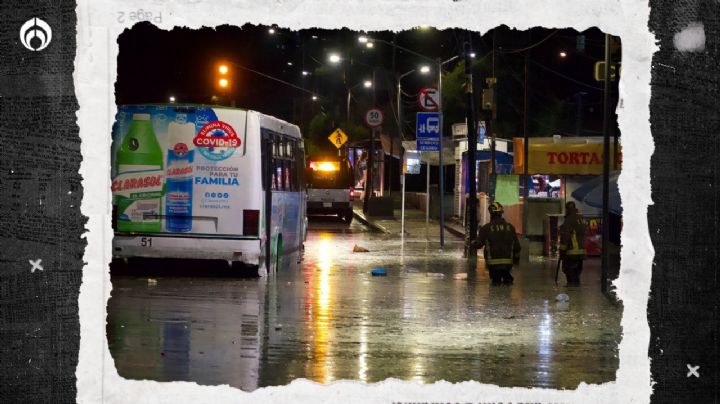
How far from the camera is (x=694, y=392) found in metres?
4.53

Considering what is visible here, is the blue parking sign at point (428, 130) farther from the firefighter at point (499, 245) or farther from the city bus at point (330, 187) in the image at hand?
the city bus at point (330, 187)

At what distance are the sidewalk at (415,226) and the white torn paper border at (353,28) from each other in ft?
100

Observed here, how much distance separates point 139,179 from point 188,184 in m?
0.81

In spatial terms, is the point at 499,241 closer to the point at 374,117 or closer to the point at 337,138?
the point at 374,117

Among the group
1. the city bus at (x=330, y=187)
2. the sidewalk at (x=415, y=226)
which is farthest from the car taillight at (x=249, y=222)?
the city bus at (x=330, y=187)

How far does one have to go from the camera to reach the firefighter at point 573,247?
20.2 metres

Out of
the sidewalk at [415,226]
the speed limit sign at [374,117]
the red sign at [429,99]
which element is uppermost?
the speed limit sign at [374,117]

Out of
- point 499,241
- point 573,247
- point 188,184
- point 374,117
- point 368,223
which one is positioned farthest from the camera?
point 374,117

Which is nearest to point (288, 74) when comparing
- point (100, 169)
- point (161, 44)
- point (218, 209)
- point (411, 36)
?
point (411, 36)

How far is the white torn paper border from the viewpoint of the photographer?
445cm

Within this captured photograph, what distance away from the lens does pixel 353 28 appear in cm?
483

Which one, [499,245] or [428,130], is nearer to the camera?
[499,245]

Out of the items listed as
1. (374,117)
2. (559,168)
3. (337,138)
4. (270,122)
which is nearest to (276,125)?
(270,122)

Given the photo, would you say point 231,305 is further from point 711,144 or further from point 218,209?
point 711,144
